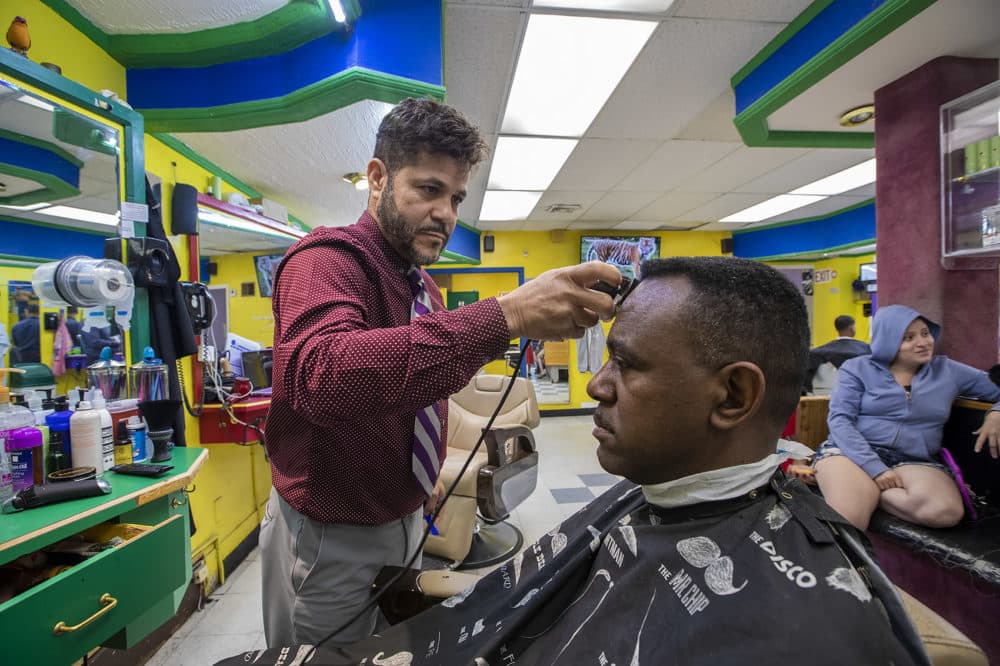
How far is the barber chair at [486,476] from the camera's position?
246 cm

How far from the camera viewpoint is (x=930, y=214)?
247 cm

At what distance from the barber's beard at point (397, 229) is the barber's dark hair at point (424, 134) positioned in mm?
78

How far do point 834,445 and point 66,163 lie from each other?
385 cm

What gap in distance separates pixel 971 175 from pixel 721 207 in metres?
3.92

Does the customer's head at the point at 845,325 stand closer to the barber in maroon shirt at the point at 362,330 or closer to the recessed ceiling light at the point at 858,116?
the recessed ceiling light at the point at 858,116

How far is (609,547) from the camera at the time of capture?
98cm

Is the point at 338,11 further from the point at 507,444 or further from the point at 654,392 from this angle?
the point at 507,444

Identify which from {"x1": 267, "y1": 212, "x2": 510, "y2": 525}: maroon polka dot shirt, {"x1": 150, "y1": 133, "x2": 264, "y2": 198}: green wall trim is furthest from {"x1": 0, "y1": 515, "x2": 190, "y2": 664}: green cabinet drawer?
{"x1": 150, "y1": 133, "x2": 264, "y2": 198}: green wall trim

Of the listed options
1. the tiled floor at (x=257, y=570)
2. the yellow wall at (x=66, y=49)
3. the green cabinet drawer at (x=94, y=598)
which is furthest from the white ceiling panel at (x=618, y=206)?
the green cabinet drawer at (x=94, y=598)

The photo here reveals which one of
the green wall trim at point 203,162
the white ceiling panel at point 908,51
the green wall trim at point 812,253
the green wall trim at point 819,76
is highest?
the white ceiling panel at point 908,51

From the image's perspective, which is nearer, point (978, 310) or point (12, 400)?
point (12, 400)

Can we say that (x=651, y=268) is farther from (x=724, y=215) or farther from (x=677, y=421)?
(x=724, y=215)

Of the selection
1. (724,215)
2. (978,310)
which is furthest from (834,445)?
(724,215)

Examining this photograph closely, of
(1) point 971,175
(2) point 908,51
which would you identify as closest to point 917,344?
(1) point 971,175
